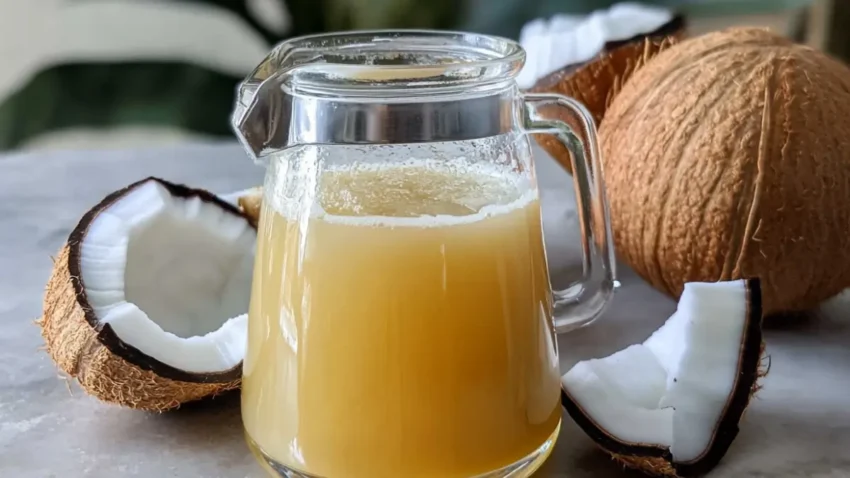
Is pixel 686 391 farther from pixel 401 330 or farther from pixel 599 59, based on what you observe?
pixel 599 59

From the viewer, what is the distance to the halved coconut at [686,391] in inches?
20.2

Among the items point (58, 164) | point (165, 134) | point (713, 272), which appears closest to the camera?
point (713, 272)

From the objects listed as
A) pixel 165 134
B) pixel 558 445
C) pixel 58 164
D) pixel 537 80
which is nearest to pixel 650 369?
pixel 558 445

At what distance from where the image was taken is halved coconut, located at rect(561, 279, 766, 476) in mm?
513

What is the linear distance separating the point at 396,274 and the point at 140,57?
1.63 metres

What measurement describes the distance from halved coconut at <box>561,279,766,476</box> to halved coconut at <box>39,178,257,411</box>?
0.79ft

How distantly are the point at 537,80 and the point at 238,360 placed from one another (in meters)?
0.42

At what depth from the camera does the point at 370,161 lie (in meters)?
0.50

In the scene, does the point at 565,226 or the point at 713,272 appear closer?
the point at 713,272

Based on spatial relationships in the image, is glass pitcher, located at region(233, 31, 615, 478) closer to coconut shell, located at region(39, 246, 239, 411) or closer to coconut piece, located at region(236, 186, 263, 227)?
coconut shell, located at region(39, 246, 239, 411)

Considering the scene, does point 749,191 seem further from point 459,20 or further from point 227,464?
point 459,20

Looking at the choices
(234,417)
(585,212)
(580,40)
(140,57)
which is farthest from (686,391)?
(140,57)

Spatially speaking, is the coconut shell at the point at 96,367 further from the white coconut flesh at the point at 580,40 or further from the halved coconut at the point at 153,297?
the white coconut flesh at the point at 580,40

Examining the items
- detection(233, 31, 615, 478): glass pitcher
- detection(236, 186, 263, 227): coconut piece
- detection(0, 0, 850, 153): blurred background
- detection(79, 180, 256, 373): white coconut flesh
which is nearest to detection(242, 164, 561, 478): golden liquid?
detection(233, 31, 615, 478): glass pitcher
